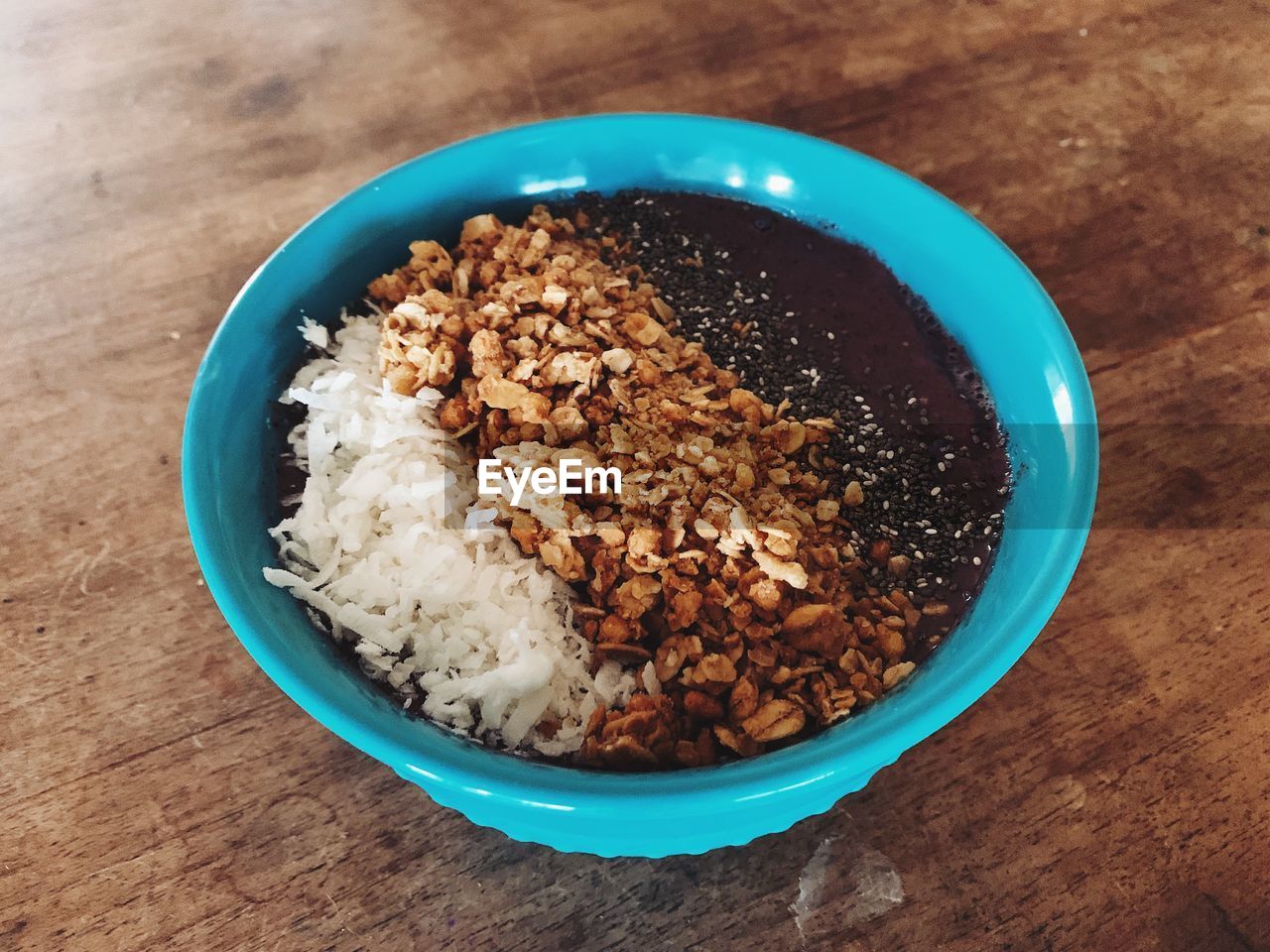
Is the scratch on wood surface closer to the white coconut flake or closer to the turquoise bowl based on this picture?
the turquoise bowl

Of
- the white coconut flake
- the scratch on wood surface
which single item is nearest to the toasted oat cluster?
the white coconut flake

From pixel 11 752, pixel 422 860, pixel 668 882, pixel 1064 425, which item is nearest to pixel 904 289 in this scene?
pixel 1064 425

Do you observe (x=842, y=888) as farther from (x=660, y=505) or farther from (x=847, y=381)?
(x=847, y=381)

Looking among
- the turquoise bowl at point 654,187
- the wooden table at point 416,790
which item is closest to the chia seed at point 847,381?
the turquoise bowl at point 654,187

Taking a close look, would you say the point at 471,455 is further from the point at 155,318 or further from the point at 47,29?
the point at 47,29

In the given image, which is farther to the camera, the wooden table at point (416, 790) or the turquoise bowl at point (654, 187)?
the wooden table at point (416, 790)

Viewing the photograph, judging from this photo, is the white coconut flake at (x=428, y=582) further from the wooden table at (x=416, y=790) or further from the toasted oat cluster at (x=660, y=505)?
the wooden table at (x=416, y=790)

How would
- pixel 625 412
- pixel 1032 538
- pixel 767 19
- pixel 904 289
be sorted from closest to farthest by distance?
pixel 1032 538
pixel 625 412
pixel 904 289
pixel 767 19
